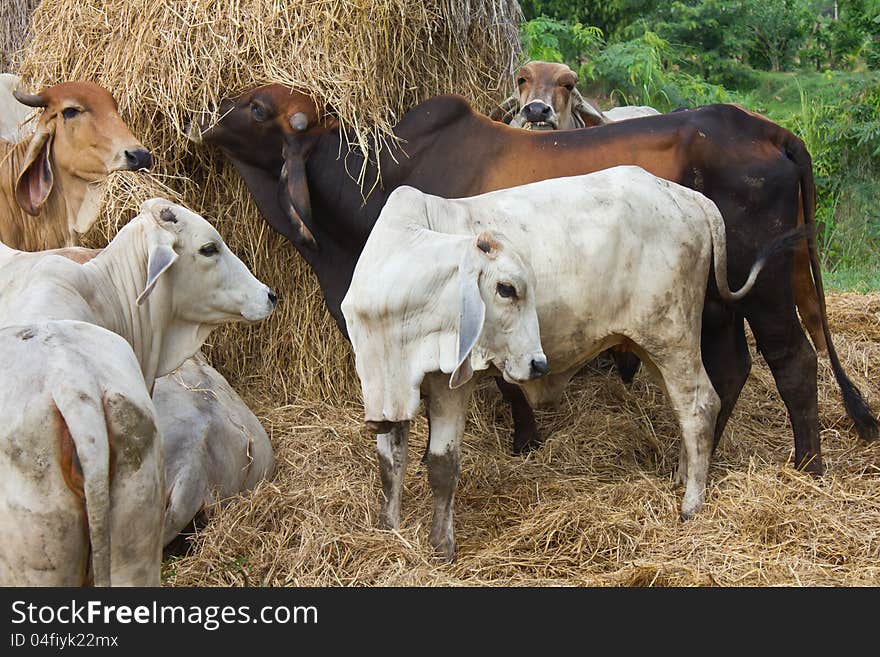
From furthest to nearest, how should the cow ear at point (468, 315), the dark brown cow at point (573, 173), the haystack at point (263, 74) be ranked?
the haystack at point (263, 74)
the dark brown cow at point (573, 173)
the cow ear at point (468, 315)

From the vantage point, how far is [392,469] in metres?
4.54

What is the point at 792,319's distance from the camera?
206 inches

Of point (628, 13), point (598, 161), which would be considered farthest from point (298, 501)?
point (628, 13)

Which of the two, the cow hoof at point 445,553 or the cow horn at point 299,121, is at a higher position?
the cow horn at point 299,121

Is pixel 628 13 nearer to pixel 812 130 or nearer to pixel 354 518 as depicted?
pixel 812 130

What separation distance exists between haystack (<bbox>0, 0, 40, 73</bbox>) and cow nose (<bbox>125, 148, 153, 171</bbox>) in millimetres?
2315

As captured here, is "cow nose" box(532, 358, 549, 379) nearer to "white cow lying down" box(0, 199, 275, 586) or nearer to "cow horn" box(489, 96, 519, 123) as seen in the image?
"white cow lying down" box(0, 199, 275, 586)

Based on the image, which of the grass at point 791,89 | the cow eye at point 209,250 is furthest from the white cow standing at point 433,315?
the grass at point 791,89

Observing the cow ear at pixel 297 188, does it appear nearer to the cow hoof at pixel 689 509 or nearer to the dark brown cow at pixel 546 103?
the dark brown cow at pixel 546 103

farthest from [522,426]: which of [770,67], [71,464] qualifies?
[770,67]

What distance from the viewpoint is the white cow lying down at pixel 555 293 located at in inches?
163

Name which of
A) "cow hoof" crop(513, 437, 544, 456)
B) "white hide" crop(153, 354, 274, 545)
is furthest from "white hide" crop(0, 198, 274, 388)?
"cow hoof" crop(513, 437, 544, 456)

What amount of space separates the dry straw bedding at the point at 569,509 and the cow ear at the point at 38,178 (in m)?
1.48

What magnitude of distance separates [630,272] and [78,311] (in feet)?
6.94
